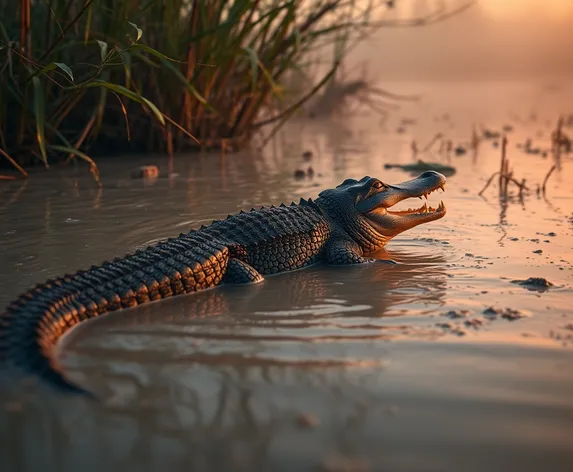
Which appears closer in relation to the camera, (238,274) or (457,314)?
(457,314)

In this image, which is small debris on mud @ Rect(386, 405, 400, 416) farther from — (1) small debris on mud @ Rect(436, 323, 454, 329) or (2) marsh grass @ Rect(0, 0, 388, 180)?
(2) marsh grass @ Rect(0, 0, 388, 180)

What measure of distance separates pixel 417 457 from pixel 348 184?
3.23 metres

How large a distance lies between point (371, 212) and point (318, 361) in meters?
Answer: 2.23

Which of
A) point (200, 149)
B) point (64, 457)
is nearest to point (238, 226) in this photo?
point (64, 457)

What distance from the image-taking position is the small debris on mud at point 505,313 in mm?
3361

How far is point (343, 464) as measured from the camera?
212cm

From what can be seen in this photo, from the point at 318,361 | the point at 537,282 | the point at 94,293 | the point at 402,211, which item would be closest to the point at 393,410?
the point at 318,361

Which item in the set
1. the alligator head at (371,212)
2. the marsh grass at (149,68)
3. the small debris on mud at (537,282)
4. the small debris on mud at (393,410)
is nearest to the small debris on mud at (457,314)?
the small debris on mud at (537,282)

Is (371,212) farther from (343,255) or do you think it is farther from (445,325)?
(445,325)

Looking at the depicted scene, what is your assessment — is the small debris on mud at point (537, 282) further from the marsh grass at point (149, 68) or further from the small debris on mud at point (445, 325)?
the marsh grass at point (149, 68)

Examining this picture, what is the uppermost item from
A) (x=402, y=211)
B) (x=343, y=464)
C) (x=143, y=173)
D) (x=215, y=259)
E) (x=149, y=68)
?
(x=149, y=68)

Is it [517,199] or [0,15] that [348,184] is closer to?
[517,199]

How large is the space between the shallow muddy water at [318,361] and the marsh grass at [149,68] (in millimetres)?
1073

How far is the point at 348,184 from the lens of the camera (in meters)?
Answer: 5.24
